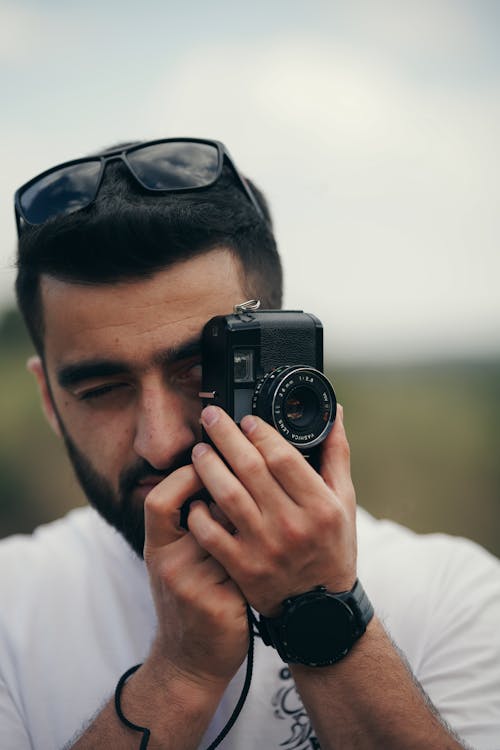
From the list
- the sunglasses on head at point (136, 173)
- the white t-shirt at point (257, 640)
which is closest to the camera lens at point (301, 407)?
the white t-shirt at point (257, 640)

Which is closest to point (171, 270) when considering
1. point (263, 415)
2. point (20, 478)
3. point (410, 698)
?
point (263, 415)

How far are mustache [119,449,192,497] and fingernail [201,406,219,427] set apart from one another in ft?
1.01

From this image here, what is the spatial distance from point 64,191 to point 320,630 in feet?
5.47

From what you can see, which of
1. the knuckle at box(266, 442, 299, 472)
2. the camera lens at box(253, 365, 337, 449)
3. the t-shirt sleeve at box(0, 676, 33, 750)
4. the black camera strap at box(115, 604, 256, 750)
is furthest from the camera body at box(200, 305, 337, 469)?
the t-shirt sleeve at box(0, 676, 33, 750)

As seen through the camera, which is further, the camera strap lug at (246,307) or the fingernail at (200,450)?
the camera strap lug at (246,307)

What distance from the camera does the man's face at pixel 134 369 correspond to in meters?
2.14

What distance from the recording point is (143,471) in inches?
86.3

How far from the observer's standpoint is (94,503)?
2461mm

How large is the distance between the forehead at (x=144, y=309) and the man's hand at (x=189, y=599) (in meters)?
0.51

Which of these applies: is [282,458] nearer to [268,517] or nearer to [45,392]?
[268,517]

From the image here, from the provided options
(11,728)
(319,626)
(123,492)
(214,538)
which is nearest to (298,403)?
(214,538)

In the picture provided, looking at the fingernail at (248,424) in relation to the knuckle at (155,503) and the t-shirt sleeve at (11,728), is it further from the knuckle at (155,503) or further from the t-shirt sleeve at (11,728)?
the t-shirt sleeve at (11,728)

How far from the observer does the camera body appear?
183 cm

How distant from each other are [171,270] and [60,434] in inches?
32.6
